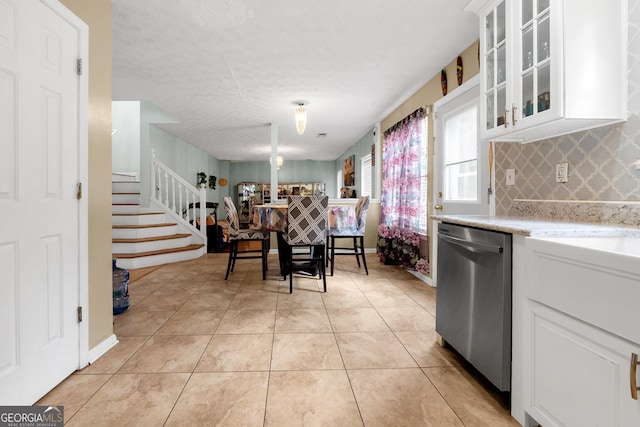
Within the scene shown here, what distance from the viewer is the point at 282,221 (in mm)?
3650

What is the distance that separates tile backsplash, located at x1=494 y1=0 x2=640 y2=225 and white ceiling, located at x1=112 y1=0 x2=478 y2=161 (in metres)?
1.19

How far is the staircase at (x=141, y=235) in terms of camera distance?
460cm

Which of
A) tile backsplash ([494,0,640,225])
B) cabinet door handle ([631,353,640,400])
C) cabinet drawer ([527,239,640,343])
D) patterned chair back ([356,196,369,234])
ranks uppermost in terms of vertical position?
tile backsplash ([494,0,640,225])

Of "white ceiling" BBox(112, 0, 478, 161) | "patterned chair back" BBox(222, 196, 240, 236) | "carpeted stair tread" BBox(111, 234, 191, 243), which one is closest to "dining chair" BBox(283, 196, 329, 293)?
"patterned chair back" BBox(222, 196, 240, 236)

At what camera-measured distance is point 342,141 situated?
7535mm

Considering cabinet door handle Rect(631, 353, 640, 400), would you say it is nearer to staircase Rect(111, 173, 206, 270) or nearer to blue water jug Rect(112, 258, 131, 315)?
blue water jug Rect(112, 258, 131, 315)

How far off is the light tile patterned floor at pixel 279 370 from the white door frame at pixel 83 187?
0.66 ft

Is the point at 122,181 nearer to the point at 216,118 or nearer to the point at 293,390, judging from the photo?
the point at 216,118

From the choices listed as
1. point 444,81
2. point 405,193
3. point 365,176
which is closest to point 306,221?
point 405,193

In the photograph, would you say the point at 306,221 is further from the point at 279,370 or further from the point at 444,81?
the point at 444,81

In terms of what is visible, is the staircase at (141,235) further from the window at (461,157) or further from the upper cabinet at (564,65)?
the upper cabinet at (564,65)

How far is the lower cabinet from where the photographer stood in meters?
0.94

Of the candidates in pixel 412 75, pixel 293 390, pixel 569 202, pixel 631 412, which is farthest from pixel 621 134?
pixel 412 75

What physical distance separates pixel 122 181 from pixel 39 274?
15.4 feet
